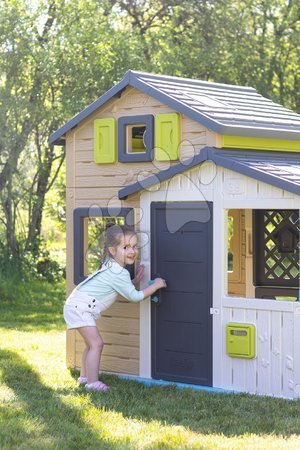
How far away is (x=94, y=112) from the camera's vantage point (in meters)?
8.95

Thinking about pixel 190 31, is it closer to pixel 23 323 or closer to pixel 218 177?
pixel 23 323

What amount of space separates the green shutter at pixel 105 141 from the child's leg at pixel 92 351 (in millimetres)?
1797

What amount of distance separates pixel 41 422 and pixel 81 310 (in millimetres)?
1626

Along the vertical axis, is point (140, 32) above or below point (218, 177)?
above

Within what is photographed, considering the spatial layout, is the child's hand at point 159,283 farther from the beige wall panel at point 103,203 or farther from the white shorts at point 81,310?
the beige wall panel at point 103,203

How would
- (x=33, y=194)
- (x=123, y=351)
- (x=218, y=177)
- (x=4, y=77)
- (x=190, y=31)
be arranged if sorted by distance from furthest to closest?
(x=190, y=31)
(x=33, y=194)
(x=4, y=77)
(x=123, y=351)
(x=218, y=177)

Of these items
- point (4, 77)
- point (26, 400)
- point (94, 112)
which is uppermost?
point (4, 77)

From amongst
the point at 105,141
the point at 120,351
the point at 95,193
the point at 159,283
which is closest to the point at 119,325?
the point at 120,351

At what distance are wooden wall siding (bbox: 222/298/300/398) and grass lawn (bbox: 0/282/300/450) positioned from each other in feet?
0.76

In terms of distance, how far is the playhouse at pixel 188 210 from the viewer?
7578 millimetres

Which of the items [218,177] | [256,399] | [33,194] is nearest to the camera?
[256,399]

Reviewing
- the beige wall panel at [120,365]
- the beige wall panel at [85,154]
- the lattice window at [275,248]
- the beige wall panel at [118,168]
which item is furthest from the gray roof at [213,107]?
the beige wall panel at [120,365]

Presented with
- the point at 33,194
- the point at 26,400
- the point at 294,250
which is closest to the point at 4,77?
the point at 33,194

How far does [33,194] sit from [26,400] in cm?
1032
